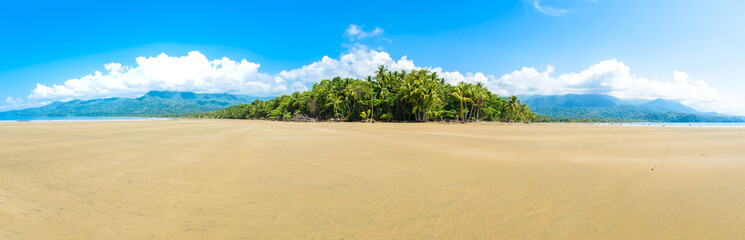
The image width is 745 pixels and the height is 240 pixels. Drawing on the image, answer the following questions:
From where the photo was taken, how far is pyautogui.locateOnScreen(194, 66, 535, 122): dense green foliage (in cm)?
4603

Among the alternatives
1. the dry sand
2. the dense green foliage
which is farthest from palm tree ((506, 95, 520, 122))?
the dry sand

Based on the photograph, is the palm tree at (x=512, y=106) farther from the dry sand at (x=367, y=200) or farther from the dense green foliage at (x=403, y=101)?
the dry sand at (x=367, y=200)

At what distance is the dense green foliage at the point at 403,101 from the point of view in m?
46.0

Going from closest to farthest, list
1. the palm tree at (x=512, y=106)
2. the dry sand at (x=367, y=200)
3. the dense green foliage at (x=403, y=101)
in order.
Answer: the dry sand at (x=367, y=200) → the dense green foliage at (x=403, y=101) → the palm tree at (x=512, y=106)

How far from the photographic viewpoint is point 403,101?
49969 mm

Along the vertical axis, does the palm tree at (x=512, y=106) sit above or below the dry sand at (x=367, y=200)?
above

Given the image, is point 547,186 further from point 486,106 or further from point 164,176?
point 486,106

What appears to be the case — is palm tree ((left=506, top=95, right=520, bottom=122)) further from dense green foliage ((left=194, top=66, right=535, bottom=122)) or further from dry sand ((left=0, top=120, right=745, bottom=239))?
dry sand ((left=0, top=120, right=745, bottom=239))

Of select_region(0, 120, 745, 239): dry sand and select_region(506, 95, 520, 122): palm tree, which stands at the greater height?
select_region(506, 95, 520, 122): palm tree

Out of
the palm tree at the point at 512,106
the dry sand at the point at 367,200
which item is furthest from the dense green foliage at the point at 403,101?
the dry sand at the point at 367,200

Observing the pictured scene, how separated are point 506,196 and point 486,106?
58.8 meters

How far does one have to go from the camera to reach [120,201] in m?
4.02

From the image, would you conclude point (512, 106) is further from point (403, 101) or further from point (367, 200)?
point (367, 200)

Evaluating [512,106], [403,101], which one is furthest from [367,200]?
[512,106]
